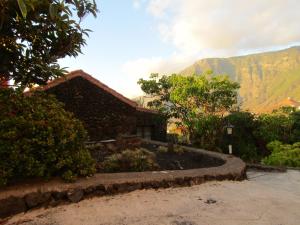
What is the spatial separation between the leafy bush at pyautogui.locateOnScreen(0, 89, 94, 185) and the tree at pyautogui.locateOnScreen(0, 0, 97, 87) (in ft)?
1.77

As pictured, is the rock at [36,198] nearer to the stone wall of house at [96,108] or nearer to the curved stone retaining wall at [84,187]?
the curved stone retaining wall at [84,187]

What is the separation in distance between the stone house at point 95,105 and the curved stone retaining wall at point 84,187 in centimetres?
684

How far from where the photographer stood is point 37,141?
606cm

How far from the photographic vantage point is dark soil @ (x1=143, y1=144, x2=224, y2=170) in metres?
10.4

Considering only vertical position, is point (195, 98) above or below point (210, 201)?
above

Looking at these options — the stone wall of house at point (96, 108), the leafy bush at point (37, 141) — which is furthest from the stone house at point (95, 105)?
the leafy bush at point (37, 141)

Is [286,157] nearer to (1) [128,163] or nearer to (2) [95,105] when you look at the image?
(2) [95,105]

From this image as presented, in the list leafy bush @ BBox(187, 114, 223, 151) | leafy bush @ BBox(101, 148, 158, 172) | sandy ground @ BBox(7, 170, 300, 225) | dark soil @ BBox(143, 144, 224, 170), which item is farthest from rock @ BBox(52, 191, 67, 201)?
leafy bush @ BBox(187, 114, 223, 151)

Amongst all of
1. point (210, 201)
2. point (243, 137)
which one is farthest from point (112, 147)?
point (243, 137)

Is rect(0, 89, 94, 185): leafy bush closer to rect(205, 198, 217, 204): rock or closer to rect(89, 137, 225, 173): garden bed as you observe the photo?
rect(89, 137, 225, 173): garden bed

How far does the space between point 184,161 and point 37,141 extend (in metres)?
6.10

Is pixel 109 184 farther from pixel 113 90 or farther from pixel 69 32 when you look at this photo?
pixel 113 90

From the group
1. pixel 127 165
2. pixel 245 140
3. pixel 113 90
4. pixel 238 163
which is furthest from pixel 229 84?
pixel 127 165

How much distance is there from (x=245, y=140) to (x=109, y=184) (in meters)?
15.0
